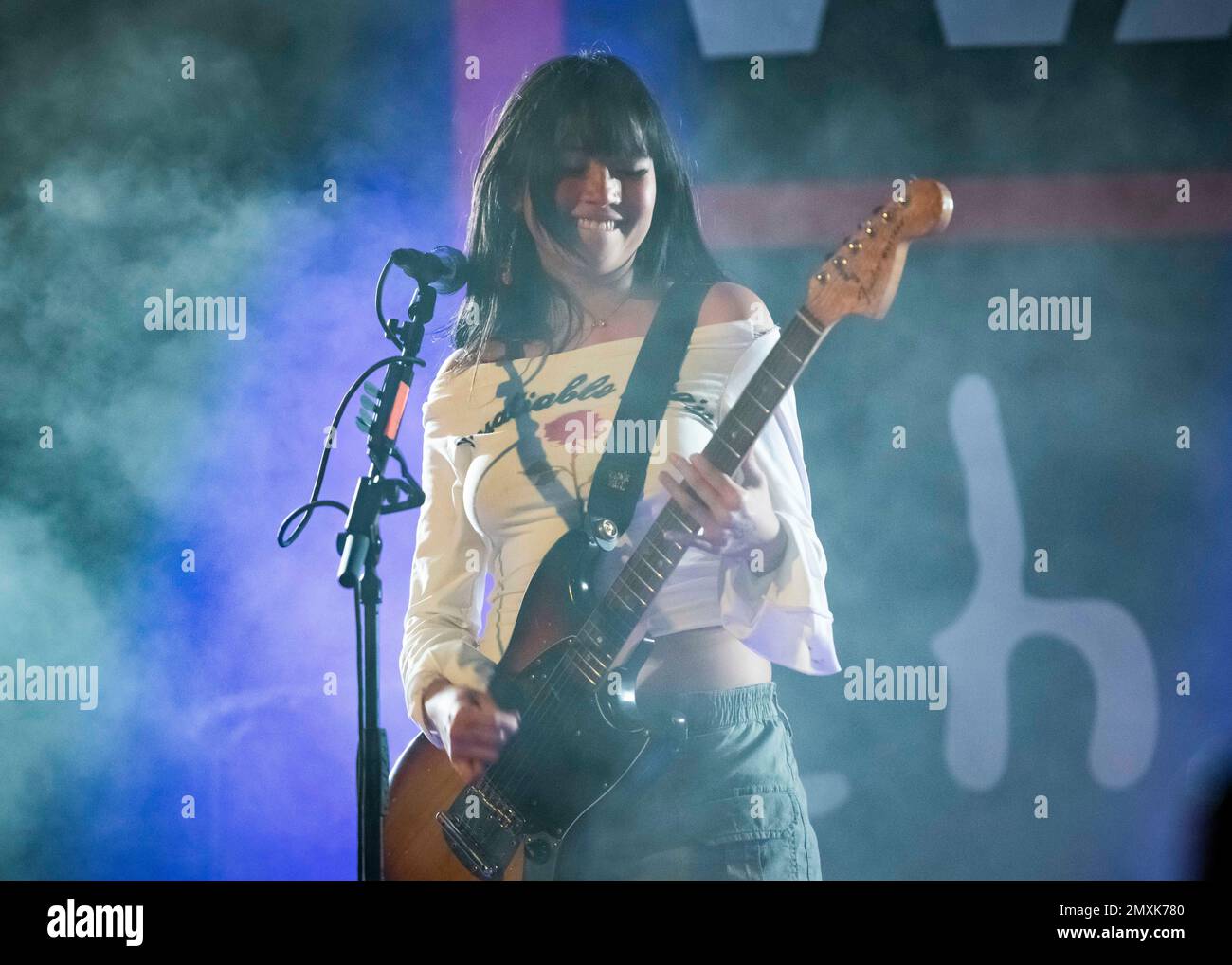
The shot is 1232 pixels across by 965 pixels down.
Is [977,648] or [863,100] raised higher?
[863,100]

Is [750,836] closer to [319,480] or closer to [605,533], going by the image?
[605,533]

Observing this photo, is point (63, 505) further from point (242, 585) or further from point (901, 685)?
point (901, 685)

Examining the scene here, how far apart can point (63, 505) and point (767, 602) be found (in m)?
1.47

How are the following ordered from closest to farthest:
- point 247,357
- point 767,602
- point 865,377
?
point 767,602 → point 865,377 → point 247,357

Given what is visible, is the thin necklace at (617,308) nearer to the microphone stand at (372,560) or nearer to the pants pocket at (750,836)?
the microphone stand at (372,560)

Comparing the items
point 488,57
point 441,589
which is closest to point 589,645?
point 441,589

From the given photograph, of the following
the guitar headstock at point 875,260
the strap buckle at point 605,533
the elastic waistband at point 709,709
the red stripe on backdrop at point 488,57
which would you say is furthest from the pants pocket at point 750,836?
the red stripe on backdrop at point 488,57

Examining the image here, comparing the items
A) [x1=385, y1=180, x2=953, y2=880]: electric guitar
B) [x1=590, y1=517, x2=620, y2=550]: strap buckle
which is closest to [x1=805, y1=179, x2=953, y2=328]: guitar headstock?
[x1=385, y1=180, x2=953, y2=880]: electric guitar

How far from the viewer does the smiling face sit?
7.30ft

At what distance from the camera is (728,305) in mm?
2160

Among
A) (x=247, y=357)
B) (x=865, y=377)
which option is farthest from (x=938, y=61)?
(x=247, y=357)

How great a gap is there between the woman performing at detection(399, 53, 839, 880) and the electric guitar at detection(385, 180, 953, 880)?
0.03 m

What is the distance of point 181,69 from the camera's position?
248cm

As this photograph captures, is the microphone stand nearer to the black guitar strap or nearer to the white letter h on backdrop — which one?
the black guitar strap
